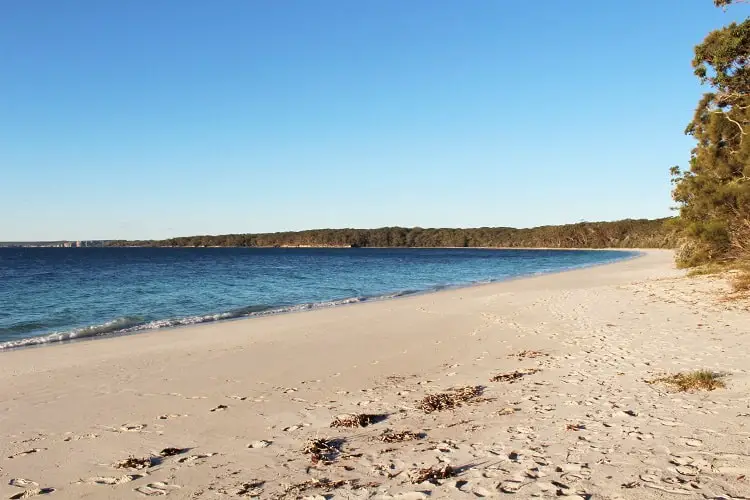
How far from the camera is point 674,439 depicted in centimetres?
586

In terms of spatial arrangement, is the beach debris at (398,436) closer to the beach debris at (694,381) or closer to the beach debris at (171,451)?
the beach debris at (171,451)

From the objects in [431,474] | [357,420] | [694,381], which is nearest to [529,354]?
[694,381]

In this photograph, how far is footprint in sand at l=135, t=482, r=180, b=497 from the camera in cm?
524

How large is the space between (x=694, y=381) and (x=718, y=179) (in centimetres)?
1876

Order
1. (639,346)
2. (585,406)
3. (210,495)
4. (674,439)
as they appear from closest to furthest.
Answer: (210,495) < (674,439) < (585,406) < (639,346)

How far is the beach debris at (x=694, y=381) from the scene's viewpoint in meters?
7.77

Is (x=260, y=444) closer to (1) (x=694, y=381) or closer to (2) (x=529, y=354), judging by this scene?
(1) (x=694, y=381)

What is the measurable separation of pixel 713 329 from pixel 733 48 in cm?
673

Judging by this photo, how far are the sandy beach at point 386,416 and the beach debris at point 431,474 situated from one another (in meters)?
0.03

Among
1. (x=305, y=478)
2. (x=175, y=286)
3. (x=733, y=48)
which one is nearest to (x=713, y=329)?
(x=733, y=48)

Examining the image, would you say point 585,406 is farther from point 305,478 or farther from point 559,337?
point 559,337

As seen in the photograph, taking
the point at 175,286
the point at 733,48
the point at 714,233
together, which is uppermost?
the point at 733,48

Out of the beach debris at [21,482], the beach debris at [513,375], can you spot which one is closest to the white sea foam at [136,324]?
the beach debris at [21,482]

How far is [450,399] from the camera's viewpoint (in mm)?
8125
